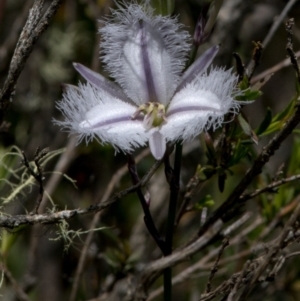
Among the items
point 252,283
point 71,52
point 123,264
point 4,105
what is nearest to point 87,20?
point 71,52

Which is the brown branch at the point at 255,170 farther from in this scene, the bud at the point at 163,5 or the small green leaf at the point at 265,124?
the bud at the point at 163,5

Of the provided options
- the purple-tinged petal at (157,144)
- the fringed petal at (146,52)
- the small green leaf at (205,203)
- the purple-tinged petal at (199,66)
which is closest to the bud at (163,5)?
the fringed petal at (146,52)

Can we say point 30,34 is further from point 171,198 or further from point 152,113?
point 171,198

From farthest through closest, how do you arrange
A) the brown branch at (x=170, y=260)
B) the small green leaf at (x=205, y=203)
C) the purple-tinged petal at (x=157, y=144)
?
the small green leaf at (x=205, y=203) < the brown branch at (x=170, y=260) < the purple-tinged petal at (x=157, y=144)

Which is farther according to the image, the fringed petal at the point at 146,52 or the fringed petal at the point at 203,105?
the fringed petal at the point at 146,52

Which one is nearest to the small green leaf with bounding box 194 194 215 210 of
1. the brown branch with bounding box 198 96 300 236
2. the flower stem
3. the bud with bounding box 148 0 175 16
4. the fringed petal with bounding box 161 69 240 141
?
the brown branch with bounding box 198 96 300 236

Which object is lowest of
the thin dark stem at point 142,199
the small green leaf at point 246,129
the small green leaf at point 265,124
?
the thin dark stem at point 142,199

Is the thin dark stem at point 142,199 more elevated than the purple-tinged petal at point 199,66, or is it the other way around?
the purple-tinged petal at point 199,66

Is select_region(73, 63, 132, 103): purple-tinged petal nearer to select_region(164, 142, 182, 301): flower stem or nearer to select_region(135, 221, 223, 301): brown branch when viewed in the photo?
select_region(164, 142, 182, 301): flower stem
